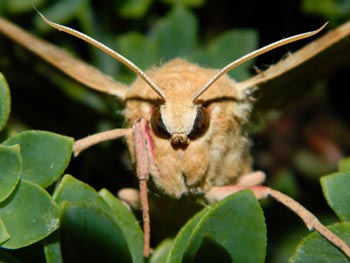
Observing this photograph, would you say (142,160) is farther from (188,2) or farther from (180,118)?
(188,2)

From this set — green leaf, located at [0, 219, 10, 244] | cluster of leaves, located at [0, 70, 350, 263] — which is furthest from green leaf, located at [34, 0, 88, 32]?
green leaf, located at [0, 219, 10, 244]

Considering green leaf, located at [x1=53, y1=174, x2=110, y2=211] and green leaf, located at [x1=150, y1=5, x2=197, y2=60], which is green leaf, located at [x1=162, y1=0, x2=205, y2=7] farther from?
green leaf, located at [x1=53, y1=174, x2=110, y2=211]

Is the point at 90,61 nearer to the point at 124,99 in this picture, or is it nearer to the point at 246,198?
the point at 124,99

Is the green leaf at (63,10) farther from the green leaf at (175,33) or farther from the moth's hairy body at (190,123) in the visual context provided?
the moth's hairy body at (190,123)

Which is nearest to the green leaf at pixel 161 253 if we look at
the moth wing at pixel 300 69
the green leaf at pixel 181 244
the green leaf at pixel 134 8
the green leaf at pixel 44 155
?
the green leaf at pixel 181 244

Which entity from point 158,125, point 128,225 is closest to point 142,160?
point 158,125

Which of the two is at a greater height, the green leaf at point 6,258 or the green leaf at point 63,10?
the green leaf at point 63,10
